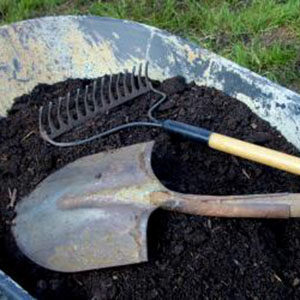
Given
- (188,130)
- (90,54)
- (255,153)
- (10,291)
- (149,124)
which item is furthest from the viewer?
(90,54)

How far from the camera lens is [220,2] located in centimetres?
348

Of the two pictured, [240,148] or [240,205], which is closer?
[240,205]

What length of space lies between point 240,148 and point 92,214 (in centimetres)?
46

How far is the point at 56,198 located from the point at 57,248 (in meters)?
0.16

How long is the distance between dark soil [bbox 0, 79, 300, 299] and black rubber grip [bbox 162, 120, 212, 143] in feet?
0.12

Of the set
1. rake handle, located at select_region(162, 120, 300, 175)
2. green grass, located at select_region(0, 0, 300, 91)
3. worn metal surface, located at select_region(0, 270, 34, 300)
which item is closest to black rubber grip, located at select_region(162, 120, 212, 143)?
rake handle, located at select_region(162, 120, 300, 175)

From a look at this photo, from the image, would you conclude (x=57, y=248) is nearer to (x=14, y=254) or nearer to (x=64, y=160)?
(x=14, y=254)

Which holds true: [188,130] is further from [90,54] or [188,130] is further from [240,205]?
[90,54]

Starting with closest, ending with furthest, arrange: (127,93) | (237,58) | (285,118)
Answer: (285,118) → (127,93) → (237,58)

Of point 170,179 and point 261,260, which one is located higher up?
point 170,179

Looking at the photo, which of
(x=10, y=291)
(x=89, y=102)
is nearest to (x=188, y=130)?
(x=89, y=102)

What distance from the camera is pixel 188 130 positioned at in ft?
7.08

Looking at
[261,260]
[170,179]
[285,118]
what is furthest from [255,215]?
[285,118]

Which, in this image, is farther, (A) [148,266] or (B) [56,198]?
(B) [56,198]
